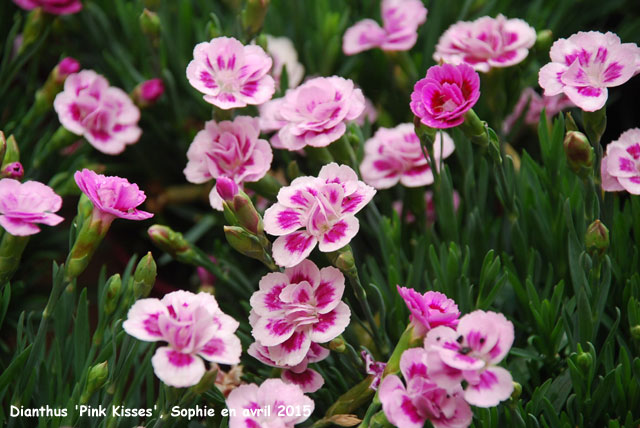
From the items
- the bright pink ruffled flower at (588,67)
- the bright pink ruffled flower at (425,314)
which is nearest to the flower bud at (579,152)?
the bright pink ruffled flower at (588,67)

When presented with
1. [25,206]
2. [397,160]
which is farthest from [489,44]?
[25,206]

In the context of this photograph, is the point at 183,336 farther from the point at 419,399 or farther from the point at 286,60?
the point at 286,60

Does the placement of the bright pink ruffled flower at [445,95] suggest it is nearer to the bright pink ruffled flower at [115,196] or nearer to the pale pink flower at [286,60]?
the bright pink ruffled flower at [115,196]

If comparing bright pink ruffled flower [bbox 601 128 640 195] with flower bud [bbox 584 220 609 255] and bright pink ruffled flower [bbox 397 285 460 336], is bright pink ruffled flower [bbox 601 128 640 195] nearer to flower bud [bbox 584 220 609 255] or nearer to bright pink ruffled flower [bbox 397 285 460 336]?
flower bud [bbox 584 220 609 255]

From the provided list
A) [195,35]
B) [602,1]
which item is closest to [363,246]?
[195,35]

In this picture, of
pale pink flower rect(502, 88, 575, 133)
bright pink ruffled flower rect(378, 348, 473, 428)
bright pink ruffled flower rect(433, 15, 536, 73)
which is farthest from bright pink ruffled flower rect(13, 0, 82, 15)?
bright pink ruffled flower rect(378, 348, 473, 428)

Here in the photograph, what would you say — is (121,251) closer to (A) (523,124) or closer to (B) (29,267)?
(B) (29,267)
